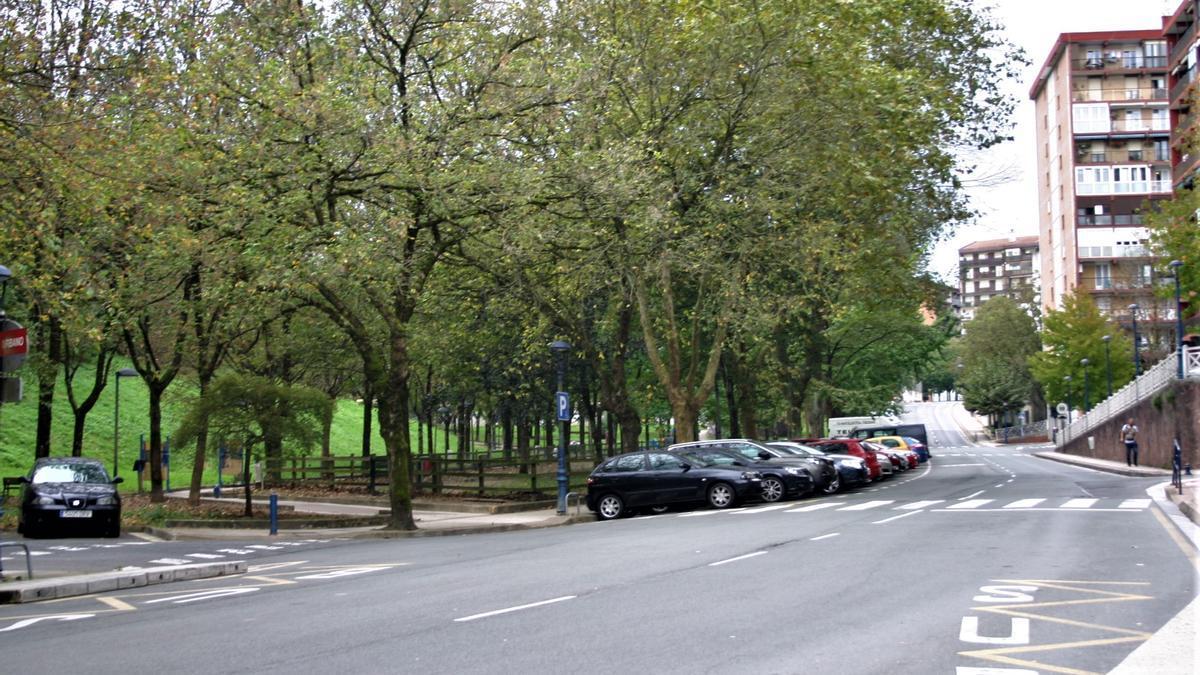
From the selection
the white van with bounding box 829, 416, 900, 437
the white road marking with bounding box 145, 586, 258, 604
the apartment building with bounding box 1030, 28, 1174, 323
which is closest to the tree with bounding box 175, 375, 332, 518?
the white road marking with bounding box 145, 586, 258, 604

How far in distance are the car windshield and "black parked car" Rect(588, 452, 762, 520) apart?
36.2 feet

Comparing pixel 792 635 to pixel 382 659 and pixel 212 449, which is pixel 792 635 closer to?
pixel 382 659

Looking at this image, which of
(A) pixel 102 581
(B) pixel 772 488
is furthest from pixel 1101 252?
(A) pixel 102 581

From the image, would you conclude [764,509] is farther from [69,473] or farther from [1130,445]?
[1130,445]

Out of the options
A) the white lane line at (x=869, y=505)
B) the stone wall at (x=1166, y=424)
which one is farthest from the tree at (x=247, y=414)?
the stone wall at (x=1166, y=424)

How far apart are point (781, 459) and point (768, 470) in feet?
5.16

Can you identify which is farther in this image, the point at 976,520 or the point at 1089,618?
the point at 976,520

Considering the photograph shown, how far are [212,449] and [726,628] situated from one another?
19.4 meters

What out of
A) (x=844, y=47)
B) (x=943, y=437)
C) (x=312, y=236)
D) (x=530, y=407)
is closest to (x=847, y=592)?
(x=312, y=236)

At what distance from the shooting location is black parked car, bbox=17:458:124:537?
78.0ft

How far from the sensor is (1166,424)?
42219 millimetres

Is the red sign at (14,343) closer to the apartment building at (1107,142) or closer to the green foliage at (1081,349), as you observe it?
the green foliage at (1081,349)

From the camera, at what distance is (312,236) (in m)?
20.7

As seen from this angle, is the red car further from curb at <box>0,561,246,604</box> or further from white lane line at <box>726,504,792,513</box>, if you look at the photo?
curb at <box>0,561,246,604</box>
